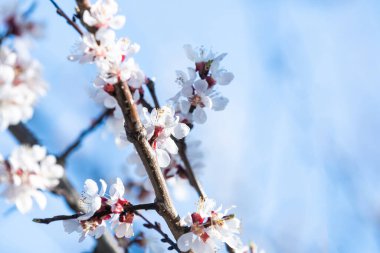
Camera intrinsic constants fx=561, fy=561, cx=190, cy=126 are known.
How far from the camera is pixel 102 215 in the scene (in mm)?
1733

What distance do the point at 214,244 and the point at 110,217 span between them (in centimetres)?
34

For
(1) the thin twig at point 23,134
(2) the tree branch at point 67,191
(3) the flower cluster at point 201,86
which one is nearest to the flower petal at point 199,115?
(3) the flower cluster at point 201,86

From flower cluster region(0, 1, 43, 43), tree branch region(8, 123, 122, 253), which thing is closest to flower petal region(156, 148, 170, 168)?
tree branch region(8, 123, 122, 253)

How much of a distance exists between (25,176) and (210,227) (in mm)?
630

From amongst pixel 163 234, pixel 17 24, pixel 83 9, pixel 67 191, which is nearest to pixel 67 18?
pixel 83 9

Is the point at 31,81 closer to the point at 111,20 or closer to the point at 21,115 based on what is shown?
the point at 21,115

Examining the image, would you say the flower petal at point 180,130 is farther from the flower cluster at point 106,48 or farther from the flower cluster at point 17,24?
the flower cluster at point 17,24

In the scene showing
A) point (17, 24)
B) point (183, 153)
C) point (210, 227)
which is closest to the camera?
point (210, 227)

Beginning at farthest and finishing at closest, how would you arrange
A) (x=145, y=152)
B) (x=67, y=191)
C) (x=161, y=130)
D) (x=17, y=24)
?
(x=17, y=24) → (x=67, y=191) → (x=161, y=130) → (x=145, y=152)

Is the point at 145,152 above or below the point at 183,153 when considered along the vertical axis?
below

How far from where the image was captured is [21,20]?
3.53m

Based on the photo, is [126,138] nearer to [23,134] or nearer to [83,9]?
[83,9]

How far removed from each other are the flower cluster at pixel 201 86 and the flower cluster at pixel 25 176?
0.52m

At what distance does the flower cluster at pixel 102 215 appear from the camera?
1.72 meters
